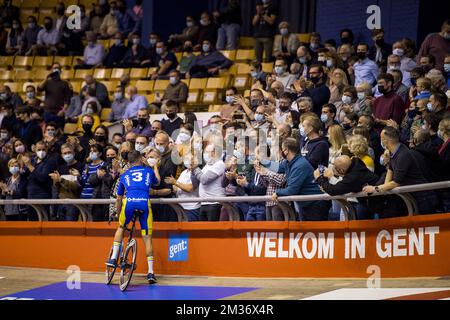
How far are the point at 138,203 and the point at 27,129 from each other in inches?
240

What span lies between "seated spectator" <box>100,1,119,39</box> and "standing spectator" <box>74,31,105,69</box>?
0.78 metres

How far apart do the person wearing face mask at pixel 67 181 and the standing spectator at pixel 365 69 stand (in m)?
4.77

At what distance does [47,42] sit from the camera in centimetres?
2600

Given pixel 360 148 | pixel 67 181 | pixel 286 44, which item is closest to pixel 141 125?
pixel 67 181

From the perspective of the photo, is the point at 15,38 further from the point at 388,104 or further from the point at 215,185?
the point at 388,104

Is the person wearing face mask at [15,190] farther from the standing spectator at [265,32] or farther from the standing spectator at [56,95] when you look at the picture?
the standing spectator at [265,32]

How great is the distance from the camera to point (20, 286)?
14828 mm

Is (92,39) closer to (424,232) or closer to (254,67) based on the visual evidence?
(254,67)

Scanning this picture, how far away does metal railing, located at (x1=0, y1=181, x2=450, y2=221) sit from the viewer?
11.9 metres

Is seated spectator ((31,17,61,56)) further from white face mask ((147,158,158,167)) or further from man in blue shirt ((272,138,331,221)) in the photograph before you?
man in blue shirt ((272,138,331,221))

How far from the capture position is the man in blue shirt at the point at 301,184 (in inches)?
524

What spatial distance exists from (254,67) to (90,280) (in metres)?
5.95

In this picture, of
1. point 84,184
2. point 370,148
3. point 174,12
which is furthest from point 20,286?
point 174,12

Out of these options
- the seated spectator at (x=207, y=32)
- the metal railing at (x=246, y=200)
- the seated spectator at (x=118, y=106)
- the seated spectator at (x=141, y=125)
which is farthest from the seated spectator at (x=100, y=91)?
the metal railing at (x=246, y=200)
